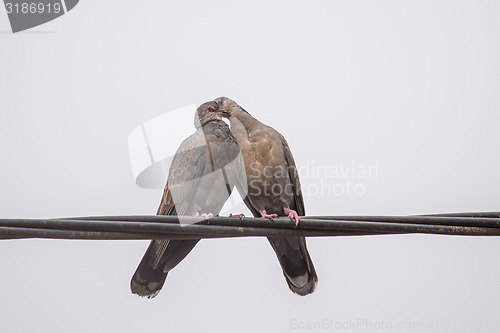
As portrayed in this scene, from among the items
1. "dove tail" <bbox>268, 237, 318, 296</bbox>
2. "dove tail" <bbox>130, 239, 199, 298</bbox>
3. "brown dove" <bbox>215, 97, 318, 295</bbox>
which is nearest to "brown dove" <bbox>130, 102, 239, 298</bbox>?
"dove tail" <bbox>130, 239, 199, 298</bbox>

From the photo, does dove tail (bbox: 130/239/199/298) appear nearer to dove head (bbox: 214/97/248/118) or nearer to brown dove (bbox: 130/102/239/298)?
brown dove (bbox: 130/102/239/298)

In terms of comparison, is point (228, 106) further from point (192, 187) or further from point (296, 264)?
point (296, 264)

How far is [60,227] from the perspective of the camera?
2977 millimetres

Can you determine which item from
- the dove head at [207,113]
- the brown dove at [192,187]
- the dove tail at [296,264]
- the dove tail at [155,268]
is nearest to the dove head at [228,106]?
the dove head at [207,113]

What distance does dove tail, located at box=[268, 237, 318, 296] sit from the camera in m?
5.29

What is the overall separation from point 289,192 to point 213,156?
0.73m

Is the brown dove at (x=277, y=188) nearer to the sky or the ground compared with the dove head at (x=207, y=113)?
nearer to the ground

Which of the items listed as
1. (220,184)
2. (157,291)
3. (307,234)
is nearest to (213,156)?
(220,184)

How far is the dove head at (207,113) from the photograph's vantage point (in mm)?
5676

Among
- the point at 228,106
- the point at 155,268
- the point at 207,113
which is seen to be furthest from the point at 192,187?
the point at 228,106

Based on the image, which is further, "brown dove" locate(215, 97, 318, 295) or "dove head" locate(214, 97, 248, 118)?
"dove head" locate(214, 97, 248, 118)

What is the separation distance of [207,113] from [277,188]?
992 millimetres

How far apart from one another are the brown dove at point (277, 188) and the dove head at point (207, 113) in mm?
294

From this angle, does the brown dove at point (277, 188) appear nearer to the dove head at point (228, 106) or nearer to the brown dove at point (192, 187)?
the brown dove at point (192, 187)
